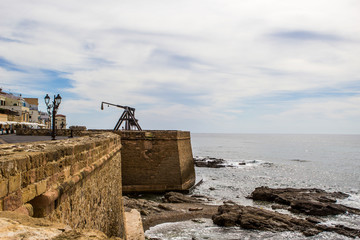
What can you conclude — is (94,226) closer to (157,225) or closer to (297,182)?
(157,225)

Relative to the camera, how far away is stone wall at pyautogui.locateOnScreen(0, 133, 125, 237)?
2691 mm

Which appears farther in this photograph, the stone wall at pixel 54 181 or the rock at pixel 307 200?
the rock at pixel 307 200

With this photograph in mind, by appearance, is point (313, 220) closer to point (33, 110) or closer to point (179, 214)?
point (179, 214)

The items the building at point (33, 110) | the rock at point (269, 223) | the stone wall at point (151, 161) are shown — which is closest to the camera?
the rock at point (269, 223)

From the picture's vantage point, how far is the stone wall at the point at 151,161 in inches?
846

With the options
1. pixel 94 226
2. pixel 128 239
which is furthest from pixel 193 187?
pixel 94 226

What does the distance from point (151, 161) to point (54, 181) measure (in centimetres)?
1849

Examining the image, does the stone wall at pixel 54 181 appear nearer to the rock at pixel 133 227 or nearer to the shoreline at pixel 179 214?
the rock at pixel 133 227

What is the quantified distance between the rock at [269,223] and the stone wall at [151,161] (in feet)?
20.5

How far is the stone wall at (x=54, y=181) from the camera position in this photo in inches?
106

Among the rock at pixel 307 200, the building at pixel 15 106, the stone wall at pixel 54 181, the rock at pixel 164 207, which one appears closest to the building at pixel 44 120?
the building at pixel 15 106

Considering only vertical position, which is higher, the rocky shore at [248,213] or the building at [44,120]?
the building at [44,120]

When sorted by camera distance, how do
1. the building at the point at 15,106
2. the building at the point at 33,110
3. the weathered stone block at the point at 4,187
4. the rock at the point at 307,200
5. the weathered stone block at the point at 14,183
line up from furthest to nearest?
the building at the point at 33,110 → the building at the point at 15,106 → the rock at the point at 307,200 → the weathered stone block at the point at 14,183 → the weathered stone block at the point at 4,187

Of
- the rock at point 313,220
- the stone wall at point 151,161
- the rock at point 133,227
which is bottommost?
the rock at point 313,220
